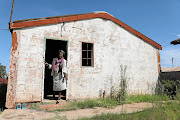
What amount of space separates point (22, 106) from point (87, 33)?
415 cm

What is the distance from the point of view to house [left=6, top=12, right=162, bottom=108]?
5578mm

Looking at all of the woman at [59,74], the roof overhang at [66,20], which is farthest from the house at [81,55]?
the woman at [59,74]

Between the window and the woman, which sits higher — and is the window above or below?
above

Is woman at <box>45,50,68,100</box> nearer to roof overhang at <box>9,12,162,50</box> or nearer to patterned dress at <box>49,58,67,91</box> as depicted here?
patterned dress at <box>49,58,67,91</box>

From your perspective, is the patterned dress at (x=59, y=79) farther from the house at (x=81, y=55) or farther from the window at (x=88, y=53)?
the window at (x=88, y=53)

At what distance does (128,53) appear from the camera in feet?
27.6

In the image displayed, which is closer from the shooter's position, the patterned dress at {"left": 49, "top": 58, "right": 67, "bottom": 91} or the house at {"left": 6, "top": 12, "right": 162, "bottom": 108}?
the house at {"left": 6, "top": 12, "right": 162, "bottom": 108}

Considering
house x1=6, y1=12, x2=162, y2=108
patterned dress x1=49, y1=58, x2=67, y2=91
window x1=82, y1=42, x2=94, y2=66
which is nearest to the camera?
house x1=6, y1=12, x2=162, y2=108

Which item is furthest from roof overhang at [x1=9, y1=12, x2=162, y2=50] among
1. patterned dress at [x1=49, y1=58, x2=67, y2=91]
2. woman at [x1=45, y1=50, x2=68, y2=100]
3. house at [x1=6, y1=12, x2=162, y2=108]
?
patterned dress at [x1=49, y1=58, x2=67, y2=91]

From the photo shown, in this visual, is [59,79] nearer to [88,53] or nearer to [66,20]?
[66,20]

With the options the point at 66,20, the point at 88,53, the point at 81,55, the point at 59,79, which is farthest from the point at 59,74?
the point at 88,53

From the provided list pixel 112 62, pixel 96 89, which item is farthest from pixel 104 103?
pixel 112 62

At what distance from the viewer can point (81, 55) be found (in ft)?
22.6

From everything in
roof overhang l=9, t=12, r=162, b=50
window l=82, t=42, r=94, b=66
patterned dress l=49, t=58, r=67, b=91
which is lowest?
patterned dress l=49, t=58, r=67, b=91
